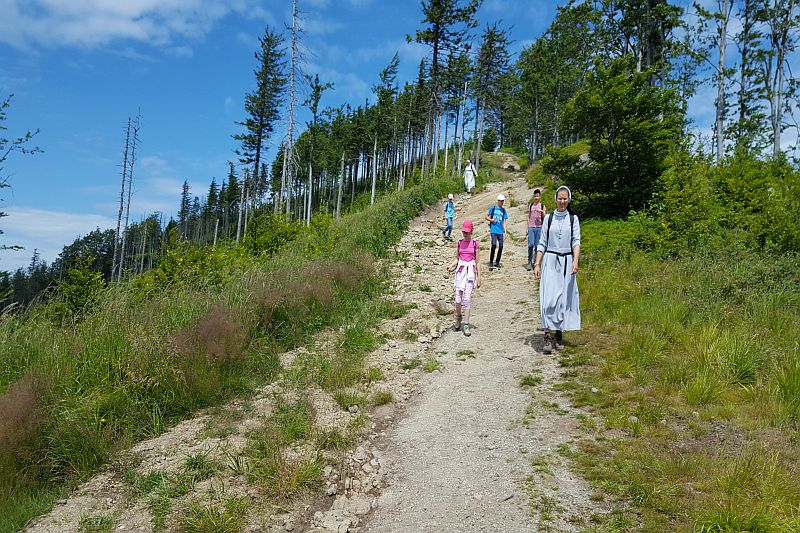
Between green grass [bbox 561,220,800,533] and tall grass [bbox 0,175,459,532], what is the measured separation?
3.64m

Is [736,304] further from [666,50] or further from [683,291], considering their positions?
[666,50]

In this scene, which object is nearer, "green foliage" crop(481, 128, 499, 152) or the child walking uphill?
the child walking uphill

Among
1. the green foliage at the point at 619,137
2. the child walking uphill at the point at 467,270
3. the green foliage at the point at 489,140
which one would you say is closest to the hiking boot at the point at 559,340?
the child walking uphill at the point at 467,270

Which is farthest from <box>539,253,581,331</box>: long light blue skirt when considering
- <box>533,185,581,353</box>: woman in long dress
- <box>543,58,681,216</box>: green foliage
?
<box>543,58,681,216</box>: green foliage

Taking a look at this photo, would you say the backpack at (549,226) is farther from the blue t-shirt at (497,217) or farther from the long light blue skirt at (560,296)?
the blue t-shirt at (497,217)

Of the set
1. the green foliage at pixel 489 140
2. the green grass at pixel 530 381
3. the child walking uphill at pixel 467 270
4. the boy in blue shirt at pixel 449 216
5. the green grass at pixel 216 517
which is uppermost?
the green foliage at pixel 489 140

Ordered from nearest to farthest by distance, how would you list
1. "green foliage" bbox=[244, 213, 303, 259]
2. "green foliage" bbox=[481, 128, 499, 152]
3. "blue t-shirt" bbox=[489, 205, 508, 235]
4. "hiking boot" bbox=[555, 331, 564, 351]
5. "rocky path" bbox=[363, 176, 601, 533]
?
"rocky path" bbox=[363, 176, 601, 533] < "hiking boot" bbox=[555, 331, 564, 351] < "blue t-shirt" bbox=[489, 205, 508, 235] < "green foliage" bbox=[244, 213, 303, 259] < "green foliage" bbox=[481, 128, 499, 152]

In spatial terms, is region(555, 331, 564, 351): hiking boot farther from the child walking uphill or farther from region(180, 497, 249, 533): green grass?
region(180, 497, 249, 533): green grass

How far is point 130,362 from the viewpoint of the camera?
209 inches

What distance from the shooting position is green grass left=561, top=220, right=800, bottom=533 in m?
3.36

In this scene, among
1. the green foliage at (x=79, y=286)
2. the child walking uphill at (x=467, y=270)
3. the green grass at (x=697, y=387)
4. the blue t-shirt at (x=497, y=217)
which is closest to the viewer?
the green grass at (x=697, y=387)

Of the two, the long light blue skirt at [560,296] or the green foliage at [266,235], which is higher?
the green foliage at [266,235]

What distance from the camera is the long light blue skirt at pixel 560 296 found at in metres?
6.56

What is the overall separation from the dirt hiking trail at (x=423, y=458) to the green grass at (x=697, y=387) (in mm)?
423
